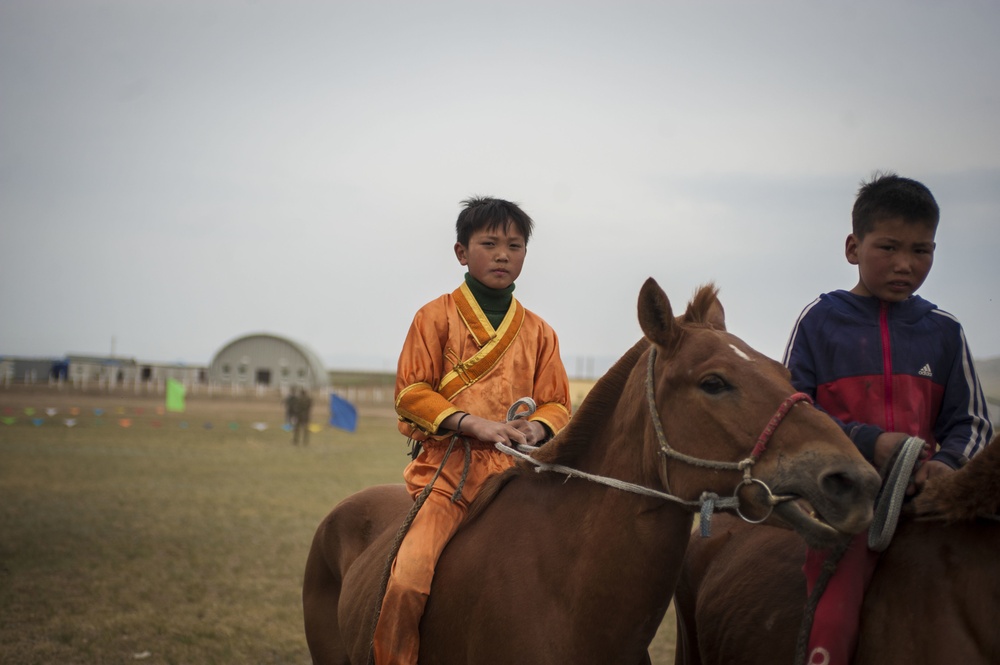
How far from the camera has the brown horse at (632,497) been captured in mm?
2279

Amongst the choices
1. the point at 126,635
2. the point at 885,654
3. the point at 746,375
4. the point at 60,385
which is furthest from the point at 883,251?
the point at 60,385

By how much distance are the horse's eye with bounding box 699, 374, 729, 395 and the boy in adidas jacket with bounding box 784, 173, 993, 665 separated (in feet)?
2.05

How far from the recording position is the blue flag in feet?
116

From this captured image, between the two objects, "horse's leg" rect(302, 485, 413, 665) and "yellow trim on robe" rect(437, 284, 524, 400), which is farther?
"horse's leg" rect(302, 485, 413, 665)

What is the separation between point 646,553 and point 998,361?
1288 centimetres

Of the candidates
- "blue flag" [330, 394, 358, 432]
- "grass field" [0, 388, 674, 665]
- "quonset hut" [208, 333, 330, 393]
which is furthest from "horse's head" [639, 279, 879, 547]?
"quonset hut" [208, 333, 330, 393]

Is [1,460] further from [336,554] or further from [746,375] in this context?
[746,375]

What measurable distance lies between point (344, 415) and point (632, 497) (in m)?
34.1

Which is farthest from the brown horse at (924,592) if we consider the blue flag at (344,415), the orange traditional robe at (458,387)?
the blue flag at (344,415)

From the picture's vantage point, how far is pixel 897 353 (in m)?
2.91

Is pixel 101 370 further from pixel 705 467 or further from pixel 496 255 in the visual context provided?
pixel 705 467

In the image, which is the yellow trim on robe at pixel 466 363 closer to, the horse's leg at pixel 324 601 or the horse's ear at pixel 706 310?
the horse's ear at pixel 706 310

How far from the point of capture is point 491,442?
325 cm

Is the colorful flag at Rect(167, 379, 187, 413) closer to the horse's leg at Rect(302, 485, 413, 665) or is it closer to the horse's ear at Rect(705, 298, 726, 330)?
the horse's leg at Rect(302, 485, 413, 665)
